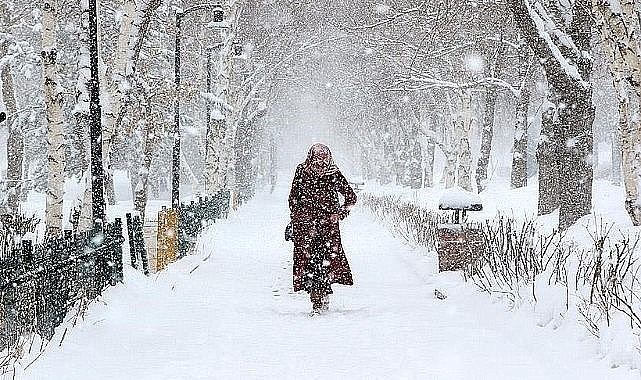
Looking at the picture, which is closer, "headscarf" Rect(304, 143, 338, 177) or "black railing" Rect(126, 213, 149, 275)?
"headscarf" Rect(304, 143, 338, 177)

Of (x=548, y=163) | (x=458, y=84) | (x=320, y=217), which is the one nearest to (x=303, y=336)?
(x=320, y=217)

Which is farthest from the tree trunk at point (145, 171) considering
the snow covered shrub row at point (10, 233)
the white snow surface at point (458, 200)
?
the white snow surface at point (458, 200)

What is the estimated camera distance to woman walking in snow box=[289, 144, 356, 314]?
8.22m

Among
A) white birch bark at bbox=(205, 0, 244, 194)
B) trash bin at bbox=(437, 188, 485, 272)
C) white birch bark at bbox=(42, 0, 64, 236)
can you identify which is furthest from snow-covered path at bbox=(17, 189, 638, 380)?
white birch bark at bbox=(205, 0, 244, 194)

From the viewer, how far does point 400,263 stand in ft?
41.3

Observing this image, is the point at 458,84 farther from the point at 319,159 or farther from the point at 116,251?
the point at 116,251

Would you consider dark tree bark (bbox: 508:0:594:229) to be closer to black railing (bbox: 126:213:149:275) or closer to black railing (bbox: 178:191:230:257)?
black railing (bbox: 126:213:149:275)

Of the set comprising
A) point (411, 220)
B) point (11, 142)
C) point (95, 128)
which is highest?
point (11, 142)

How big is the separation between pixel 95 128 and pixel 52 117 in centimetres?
223

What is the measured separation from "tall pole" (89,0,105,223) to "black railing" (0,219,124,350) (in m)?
1.52

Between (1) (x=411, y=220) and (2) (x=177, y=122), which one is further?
(2) (x=177, y=122)

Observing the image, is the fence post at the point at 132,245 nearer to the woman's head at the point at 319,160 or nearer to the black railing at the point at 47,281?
the black railing at the point at 47,281

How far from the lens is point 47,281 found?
623 cm

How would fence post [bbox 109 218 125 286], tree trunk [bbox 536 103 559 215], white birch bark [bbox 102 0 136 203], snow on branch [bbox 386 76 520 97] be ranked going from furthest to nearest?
snow on branch [bbox 386 76 520 97], white birch bark [bbox 102 0 136 203], tree trunk [bbox 536 103 559 215], fence post [bbox 109 218 125 286]
